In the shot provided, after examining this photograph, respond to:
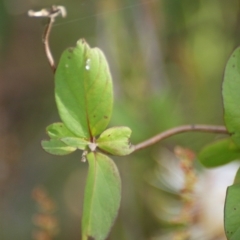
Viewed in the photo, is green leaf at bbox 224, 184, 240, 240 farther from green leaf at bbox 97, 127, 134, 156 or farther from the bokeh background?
the bokeh background

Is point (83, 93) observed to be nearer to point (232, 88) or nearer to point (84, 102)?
point (84, 102)

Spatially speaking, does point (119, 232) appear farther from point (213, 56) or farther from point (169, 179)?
point (213, 56)

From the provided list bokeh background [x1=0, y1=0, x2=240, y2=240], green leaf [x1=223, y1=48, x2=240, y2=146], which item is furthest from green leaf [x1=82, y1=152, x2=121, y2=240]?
bokeh background [x1=0, y1=0, x2=240, y2=240]

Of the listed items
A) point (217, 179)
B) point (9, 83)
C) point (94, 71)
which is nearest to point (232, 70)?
point (94, 71)

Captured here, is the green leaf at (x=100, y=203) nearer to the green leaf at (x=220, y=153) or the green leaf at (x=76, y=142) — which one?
the green leaf at (x=76, y=142)

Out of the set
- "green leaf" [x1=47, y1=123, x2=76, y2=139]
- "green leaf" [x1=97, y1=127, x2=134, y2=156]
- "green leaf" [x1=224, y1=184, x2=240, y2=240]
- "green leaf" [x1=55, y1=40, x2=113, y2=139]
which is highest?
"green leaf" [x1=55, y1=40, x2=113, y2=139]

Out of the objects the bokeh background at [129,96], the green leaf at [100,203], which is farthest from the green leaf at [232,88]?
the bokeh background at [129,96]

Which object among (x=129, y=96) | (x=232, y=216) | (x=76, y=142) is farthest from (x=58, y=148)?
(x=129, y=96)
